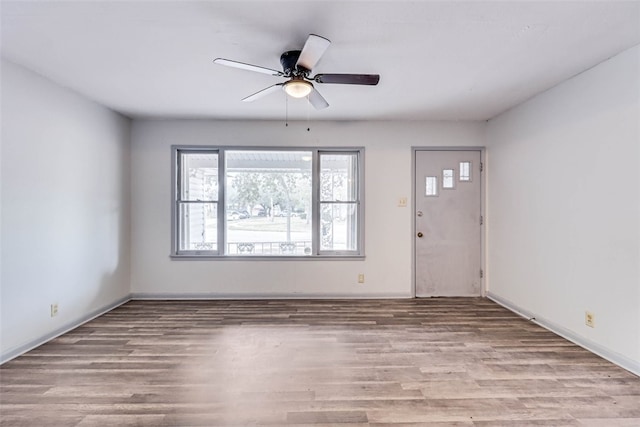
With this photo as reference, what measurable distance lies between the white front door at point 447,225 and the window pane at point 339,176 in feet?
2.93

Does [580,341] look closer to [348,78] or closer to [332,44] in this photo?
[348,78]

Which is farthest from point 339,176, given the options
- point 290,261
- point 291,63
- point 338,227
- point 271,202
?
point 291,63

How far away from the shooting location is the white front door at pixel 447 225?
410cm

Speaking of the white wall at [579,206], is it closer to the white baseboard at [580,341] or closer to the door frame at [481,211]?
the white baseboard at [580,341]

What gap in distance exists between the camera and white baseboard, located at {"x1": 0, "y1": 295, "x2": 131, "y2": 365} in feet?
7.86

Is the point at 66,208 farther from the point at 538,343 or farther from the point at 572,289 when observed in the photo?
the point at 572,289

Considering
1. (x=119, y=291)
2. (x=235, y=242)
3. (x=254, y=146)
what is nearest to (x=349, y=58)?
(x=254, y=146)

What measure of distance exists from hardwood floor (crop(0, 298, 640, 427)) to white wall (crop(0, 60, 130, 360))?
0.38 metres

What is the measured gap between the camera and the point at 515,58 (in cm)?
236

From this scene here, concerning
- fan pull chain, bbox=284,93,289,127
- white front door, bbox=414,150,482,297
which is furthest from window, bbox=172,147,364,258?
white front door, bbox=414,150,482,297

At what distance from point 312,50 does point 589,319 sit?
324 centimetres

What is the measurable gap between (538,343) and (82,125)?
5.16 meters

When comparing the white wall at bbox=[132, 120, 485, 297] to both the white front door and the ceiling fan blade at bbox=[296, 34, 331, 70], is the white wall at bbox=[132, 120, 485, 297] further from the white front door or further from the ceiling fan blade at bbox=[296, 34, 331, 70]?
the ceiling fan blade at bbox=[296, 34, 331, 70]

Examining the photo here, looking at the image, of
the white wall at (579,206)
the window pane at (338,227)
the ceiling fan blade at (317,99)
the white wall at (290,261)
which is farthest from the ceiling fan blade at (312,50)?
the white wall at (579,206)
